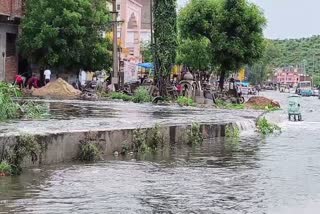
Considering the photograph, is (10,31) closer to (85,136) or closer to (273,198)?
(85,136)

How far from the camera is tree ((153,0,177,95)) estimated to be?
116ft

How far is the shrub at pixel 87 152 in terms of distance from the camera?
13.5 m

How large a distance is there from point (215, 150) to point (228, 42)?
27877mm

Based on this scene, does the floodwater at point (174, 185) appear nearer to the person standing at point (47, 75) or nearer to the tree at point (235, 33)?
the person standing at point (47, 75)

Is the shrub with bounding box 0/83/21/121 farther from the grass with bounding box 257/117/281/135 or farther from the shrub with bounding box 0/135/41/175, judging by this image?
the grass with bounding box 257/117/281/135

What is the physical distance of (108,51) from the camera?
43375 mm

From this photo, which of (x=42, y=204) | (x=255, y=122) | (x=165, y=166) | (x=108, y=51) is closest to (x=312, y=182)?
(x=165, y=166)

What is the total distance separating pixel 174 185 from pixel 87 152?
304 cm

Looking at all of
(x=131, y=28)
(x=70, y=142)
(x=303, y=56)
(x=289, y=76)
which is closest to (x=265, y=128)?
(x=70, y=142)

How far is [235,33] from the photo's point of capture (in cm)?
4472

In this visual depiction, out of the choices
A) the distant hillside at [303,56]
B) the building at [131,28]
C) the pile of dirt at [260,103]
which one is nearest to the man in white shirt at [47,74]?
the pile of dirt at [260,103]

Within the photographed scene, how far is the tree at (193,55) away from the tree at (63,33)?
1644cm

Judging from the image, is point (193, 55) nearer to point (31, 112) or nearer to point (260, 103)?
point (260, 103)

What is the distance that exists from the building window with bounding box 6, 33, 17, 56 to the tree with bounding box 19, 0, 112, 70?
160cm
